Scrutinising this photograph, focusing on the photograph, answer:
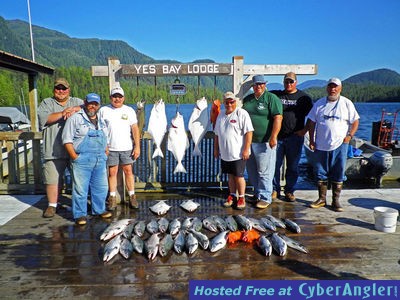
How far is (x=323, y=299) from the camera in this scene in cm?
217

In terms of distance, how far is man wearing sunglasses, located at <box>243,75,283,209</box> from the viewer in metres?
4.23

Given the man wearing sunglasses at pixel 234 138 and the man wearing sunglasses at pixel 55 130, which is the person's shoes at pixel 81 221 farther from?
the man wearing sunglasses at pixel 234 138

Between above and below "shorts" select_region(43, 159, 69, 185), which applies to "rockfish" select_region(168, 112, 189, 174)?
above

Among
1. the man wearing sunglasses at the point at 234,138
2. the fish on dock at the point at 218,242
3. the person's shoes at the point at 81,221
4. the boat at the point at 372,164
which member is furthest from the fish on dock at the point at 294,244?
the boat at the point at 372,164

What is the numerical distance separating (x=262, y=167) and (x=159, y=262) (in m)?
2.10

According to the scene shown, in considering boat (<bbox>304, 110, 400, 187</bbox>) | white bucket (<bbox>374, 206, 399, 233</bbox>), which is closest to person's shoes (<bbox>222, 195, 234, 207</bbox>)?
white bucket (<bbox>374, 206, 399, 233</bbox>)

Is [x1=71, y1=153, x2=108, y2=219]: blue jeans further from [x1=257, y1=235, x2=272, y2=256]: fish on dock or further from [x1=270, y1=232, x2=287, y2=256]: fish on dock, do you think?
[x1=270, y1=232, x2=287, y2=256]: fish on dock

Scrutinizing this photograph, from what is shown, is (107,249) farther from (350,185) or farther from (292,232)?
(350,185)

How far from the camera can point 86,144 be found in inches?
152

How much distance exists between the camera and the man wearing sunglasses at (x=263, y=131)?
4.23m

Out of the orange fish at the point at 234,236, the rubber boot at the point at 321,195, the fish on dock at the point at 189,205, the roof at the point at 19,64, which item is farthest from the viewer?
the roof at the point at 19,64

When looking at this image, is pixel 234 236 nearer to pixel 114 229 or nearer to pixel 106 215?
pixel 114 229

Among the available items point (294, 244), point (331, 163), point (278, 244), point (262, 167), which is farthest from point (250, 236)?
point (331, 163)

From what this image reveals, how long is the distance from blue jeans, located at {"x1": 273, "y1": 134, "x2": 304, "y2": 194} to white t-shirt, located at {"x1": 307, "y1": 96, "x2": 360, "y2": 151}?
43 centimetres
